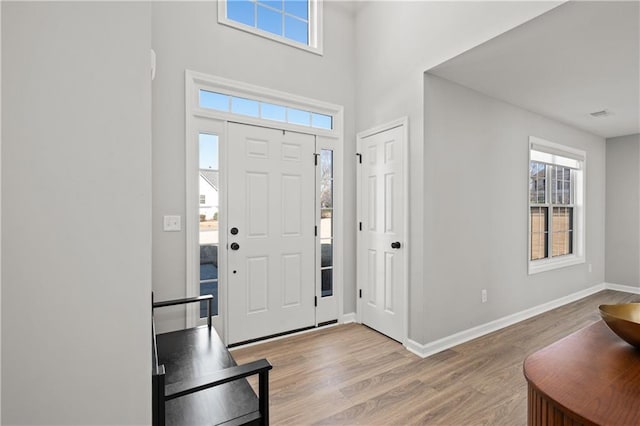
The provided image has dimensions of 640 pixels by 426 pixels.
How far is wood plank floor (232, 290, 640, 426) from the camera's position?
188cm

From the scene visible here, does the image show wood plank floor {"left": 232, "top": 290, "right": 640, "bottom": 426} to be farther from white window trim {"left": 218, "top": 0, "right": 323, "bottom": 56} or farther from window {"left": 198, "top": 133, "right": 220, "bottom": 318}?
white window trim {"left": 218, "top": 0, "right": 323, "bottom": 56}

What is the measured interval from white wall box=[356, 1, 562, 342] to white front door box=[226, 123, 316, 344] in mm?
888

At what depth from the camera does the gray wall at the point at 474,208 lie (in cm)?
272

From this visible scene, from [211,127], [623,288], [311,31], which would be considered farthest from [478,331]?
[623,288]

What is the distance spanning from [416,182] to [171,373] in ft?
7.51

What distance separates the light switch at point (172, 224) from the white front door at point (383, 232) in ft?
6.08

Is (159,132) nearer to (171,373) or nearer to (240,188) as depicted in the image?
(240,188)

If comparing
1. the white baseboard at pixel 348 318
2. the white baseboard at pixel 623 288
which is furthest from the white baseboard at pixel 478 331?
the white baseboard at pixel 623 288

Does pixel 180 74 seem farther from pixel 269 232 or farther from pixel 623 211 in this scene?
pixel 623 211

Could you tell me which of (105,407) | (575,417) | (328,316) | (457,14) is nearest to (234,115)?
(457,14)

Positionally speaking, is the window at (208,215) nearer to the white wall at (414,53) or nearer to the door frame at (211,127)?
the door frame at (211,127)

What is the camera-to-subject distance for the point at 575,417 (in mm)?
690

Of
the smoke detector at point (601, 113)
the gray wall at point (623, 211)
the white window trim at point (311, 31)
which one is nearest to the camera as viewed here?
the white window trim at point (311, 31)

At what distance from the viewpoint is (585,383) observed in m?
0.80
